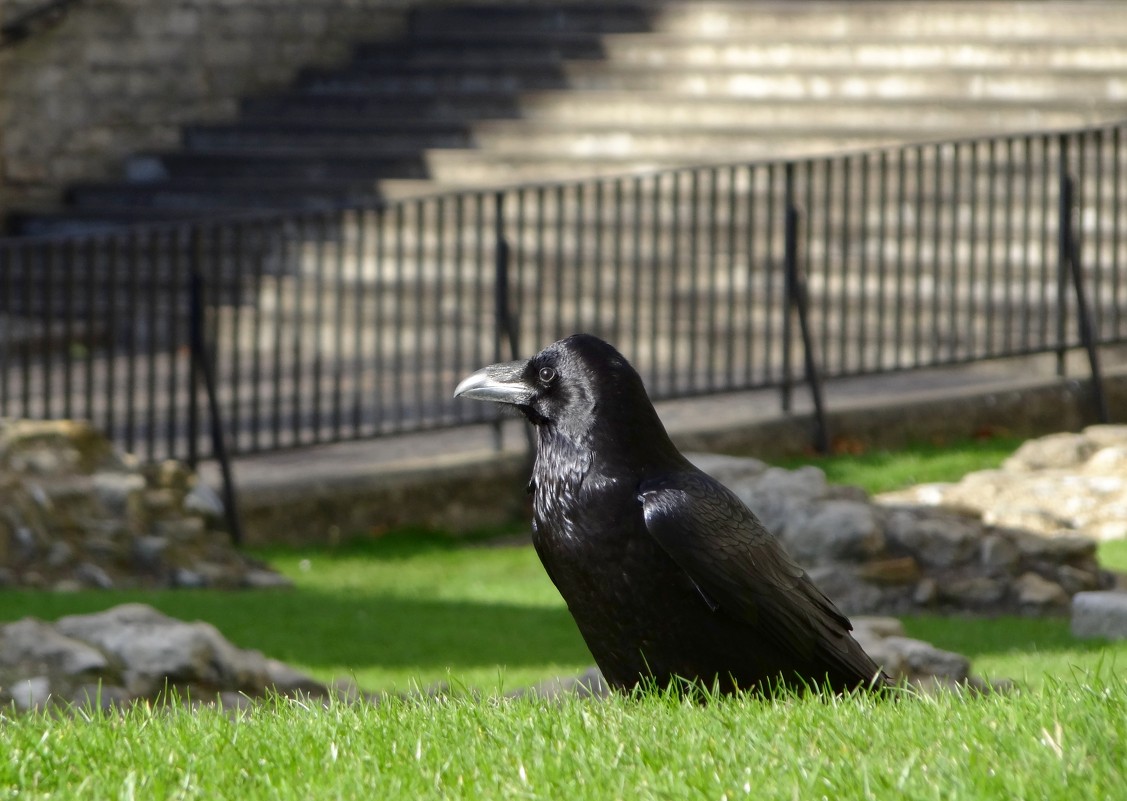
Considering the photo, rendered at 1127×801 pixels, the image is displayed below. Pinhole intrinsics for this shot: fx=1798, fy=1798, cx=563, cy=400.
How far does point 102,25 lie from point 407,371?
6.51 metres

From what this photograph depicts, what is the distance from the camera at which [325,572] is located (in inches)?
378

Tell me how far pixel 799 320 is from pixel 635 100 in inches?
229

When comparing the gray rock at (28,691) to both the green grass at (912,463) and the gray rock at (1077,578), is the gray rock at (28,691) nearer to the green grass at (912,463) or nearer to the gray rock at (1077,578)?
the gray rock at (1077,578)

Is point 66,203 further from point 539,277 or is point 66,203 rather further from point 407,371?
point 539,277

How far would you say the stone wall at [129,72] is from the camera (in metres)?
17.2

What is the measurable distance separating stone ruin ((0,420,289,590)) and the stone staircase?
285 inches

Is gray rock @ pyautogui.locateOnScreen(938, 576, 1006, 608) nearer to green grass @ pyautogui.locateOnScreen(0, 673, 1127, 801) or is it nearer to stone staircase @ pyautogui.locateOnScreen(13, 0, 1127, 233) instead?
green grass @ pyautogui.locateOnScreen(0, 673, 1127, 801)

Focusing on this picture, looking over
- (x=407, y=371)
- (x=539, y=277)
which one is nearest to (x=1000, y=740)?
(x=539, y=277)

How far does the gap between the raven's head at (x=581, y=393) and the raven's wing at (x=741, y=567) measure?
204 mm

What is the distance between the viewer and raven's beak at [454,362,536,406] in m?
4.78

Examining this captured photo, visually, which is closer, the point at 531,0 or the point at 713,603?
the point at 713,603

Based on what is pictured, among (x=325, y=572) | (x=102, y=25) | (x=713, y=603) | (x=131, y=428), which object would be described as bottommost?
(x=325, y=572)

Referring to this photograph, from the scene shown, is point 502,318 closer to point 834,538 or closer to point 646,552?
point 834,538

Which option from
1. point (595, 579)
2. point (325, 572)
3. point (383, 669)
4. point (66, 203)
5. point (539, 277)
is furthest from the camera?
point (66, 203)
